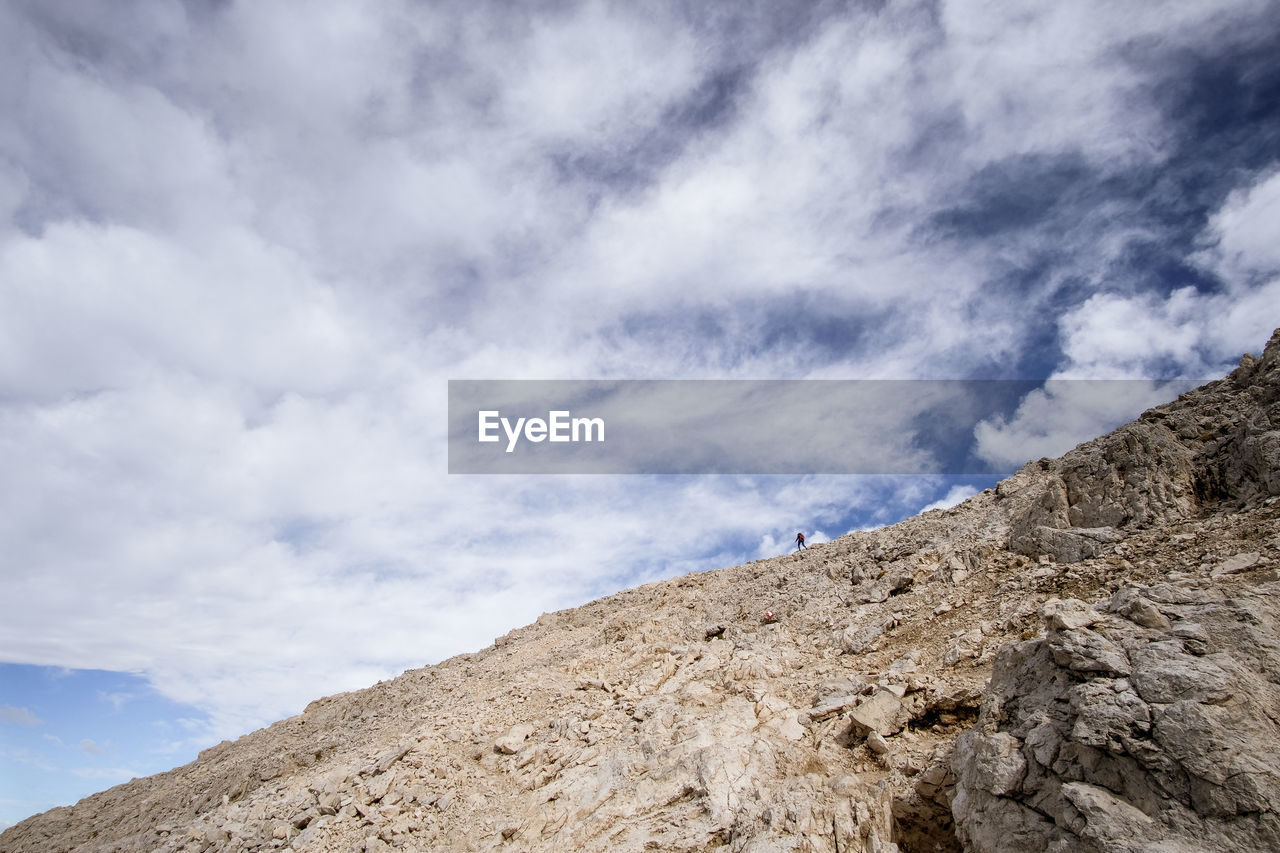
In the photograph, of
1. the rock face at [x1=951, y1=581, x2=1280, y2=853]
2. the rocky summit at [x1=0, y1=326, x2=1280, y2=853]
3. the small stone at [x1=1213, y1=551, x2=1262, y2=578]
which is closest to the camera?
the rock face at [x1=951, y1=581, x2=1280, y2=853]

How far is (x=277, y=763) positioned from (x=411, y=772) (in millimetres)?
8497

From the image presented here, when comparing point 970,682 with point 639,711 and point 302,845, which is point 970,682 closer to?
point 639,711

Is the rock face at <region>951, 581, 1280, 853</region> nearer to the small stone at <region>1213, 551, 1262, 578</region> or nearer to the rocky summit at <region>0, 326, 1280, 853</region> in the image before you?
the rocky summit at <region>0, 326, 1280, 853</region>

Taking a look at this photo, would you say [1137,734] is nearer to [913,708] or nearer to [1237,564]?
[1237,564]

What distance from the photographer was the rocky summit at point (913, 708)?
7.39 m

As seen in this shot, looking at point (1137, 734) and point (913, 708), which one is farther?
point (913, 708)

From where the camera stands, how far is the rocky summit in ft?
24.2

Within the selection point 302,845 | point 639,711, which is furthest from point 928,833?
point 302,845

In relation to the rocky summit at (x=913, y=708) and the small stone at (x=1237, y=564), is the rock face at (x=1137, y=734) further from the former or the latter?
the small stone at (x=1237, y=564)

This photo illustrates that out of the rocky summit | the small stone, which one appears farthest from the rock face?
the small stone

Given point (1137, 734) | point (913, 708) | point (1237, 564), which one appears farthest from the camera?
point (913, 708)

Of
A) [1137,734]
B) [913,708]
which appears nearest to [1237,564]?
[1137,734]

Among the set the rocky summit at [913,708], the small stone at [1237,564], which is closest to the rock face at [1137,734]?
the rocky summit at [913,708]

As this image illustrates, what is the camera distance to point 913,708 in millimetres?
11797
